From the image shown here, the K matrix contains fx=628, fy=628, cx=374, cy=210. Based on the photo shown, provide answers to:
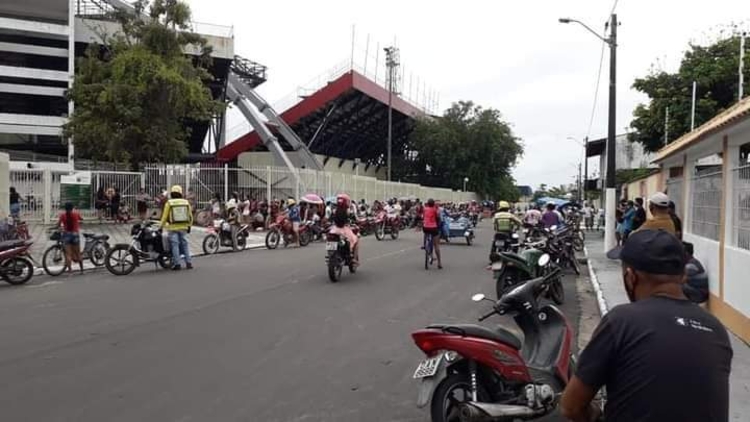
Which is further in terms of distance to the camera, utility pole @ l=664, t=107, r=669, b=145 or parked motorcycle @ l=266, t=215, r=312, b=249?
utility pole @ l=664, t=107, r=669, b=145

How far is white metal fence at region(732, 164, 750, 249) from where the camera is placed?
295 inches

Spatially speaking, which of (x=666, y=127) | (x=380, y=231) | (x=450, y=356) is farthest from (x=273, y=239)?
(x=666, y=127)

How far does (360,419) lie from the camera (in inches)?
188

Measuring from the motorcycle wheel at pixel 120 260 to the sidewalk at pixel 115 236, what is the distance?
3.83m

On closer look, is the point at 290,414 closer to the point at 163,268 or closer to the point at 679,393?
the point at 679,393

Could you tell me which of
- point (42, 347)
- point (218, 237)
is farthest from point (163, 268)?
point (42, 347)

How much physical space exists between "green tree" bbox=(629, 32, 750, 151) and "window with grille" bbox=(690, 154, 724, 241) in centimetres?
1819

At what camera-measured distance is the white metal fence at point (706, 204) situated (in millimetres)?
8891

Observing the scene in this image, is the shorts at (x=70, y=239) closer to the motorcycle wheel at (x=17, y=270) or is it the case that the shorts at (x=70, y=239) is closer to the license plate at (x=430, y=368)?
the motorcycle wheel at (x=17, y=270)

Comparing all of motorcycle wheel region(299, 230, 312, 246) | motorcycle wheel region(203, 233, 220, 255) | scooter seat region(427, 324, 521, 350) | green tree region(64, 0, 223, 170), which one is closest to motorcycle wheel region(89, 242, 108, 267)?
motorcycle wheel region(203, 233, 220, 255)

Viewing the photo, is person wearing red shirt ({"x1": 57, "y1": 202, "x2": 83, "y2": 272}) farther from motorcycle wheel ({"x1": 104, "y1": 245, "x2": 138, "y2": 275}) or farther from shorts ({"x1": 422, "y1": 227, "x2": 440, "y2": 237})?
shorts ({"x1": 422, "y1": 227, "x2": 440, "y2": 237})

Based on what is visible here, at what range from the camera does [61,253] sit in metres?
13.6

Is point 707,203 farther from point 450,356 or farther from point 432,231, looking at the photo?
point 450,356

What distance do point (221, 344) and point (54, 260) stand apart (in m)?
8.31
